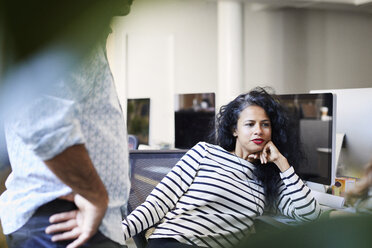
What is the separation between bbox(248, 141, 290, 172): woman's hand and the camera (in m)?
0.89

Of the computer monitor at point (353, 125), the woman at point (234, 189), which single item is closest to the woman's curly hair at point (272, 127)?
the woman at point (234, 189)

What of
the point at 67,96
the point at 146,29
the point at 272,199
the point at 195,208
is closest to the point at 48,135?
the point at 67,96

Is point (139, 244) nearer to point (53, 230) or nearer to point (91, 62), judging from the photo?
point (53, 230)

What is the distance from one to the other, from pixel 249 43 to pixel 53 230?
0.71m

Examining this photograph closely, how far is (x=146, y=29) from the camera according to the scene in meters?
0.63

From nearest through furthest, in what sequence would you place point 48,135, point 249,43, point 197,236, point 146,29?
point 48,135 < point 146,29 < point 197,236 < point 249,43

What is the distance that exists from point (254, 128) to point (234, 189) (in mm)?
148

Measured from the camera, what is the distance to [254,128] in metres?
0.91

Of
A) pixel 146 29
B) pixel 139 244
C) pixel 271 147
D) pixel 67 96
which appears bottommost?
pixel 139 244

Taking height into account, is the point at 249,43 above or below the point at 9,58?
above

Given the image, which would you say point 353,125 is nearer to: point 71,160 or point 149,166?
point 149,166

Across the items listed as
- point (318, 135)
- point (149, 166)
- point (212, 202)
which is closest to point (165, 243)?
point (212, 202)

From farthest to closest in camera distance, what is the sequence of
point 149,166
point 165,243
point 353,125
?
point 353,125 → point 149,166 → point 165,243

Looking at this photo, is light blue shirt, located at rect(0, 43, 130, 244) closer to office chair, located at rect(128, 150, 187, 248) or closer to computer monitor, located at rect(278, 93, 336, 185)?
office chair, located at rect(128, 150, 187, 248)
